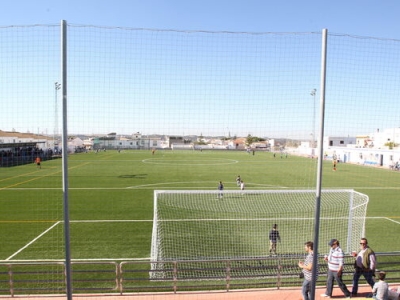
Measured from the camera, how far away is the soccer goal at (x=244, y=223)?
38.1ft

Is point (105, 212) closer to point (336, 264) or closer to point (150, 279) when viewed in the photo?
point (150, 279)

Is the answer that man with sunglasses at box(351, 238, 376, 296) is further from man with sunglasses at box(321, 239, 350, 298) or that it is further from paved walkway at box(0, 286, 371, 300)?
paved walkway at box(0, 286, 371, 300)

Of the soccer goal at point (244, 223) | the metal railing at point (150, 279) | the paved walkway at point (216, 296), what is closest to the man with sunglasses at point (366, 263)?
the metal railing at point (150, 279)

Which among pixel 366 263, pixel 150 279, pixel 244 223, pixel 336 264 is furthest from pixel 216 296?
pixel 244 223

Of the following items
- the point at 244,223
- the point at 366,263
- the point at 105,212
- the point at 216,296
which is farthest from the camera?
the point at 105,212

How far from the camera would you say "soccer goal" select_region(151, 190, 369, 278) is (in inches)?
457

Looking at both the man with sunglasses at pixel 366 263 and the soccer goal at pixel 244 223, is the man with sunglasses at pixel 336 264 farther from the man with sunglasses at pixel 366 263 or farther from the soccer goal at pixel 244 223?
the soccer goal at pixel 244 223

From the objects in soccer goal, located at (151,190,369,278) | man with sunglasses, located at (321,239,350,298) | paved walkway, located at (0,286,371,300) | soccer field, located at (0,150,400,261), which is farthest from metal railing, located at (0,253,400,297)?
soccer field, located at (0,150,400,261)

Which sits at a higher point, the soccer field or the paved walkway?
the paved walkway

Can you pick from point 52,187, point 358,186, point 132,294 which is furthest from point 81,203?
point 358,186

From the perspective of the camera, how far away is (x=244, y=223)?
15656mm

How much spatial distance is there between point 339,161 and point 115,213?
49109 millimetres

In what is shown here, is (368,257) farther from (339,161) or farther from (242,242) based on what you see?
(339,161)

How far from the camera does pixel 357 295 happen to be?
7867 millimetres
